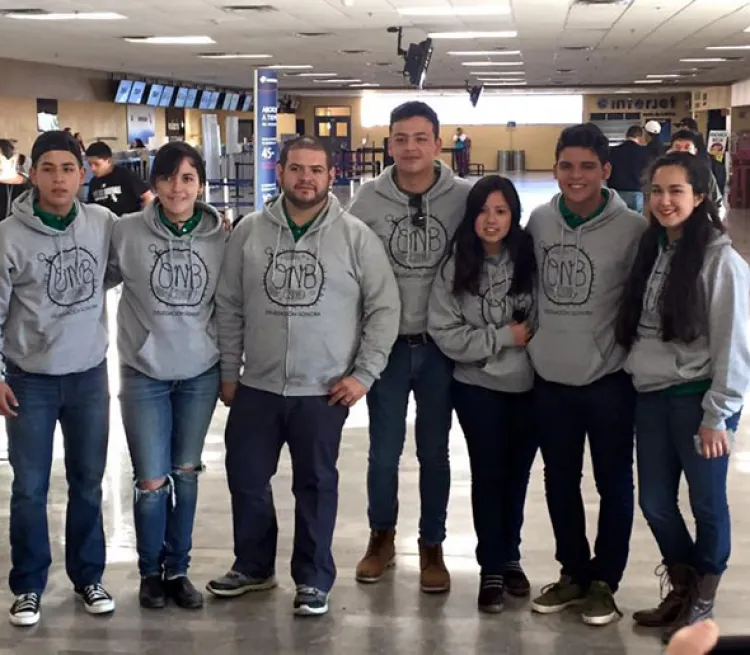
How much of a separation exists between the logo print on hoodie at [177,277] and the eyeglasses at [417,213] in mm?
673

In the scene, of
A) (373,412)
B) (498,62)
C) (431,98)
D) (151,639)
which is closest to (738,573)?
(373,412)

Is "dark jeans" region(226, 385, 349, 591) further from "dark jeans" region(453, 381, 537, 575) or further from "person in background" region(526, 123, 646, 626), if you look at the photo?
"person in background" region(526, 123, 646, 626)

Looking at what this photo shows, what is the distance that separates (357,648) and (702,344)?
1311 millimetres

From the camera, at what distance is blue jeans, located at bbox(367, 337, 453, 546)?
3.10m

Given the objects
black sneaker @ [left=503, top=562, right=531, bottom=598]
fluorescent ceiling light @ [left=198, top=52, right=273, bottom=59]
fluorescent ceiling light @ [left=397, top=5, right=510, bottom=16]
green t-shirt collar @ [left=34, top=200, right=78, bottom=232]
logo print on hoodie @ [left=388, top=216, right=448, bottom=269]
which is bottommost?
black sneaker @ [left=503, top=562, right=531, bottom=598]

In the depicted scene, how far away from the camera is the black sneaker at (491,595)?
307 cm

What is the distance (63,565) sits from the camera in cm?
344

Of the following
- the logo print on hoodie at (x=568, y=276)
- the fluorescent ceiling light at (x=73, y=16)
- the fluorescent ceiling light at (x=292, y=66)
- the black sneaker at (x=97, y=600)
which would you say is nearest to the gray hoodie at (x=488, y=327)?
the logo print on hoodie at (x=568, y=276)

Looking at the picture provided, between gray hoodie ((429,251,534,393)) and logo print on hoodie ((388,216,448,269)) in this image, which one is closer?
gray hoodie ((429,251,534,393))

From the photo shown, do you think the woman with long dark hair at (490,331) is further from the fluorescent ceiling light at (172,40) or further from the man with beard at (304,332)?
the fluorescent ceiling light at (172,40)

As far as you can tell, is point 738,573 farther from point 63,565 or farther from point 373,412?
point 63,565

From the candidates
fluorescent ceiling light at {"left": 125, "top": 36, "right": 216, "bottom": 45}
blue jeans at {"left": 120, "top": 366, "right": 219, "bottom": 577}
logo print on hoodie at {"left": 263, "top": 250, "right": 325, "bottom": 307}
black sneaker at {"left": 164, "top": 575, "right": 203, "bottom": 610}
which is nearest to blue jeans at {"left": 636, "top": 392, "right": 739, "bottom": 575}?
logo print on hoodie at {"left": 263, "top": 250, "right": 325, "bottom": 307}

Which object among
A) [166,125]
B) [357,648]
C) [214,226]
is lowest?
[357,648]

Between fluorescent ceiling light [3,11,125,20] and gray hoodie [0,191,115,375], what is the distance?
329 inches
